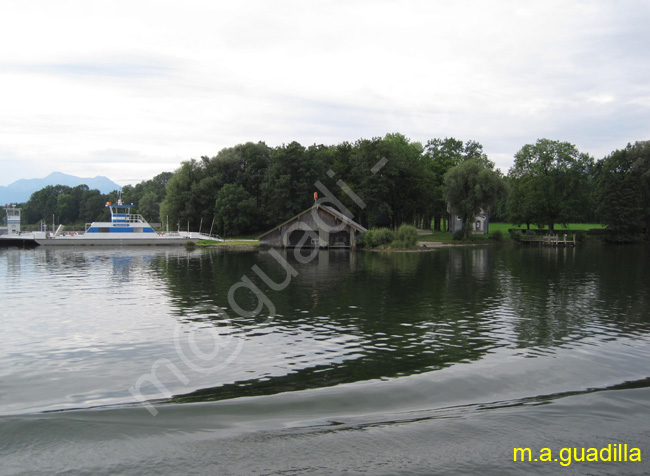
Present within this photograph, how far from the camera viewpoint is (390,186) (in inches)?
2859

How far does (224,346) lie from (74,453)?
21.9ft

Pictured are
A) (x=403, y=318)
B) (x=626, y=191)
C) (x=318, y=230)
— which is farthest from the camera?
(x=626, y=191)

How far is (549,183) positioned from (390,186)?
2843 centimetres

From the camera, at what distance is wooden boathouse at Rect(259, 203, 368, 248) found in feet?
201

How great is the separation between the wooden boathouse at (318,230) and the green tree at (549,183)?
3572 cm

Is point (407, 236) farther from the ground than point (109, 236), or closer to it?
farther from the ground

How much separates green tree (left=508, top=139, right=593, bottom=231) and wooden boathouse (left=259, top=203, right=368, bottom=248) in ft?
117

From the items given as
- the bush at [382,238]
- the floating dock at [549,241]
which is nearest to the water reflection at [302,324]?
the bush at [382,238]

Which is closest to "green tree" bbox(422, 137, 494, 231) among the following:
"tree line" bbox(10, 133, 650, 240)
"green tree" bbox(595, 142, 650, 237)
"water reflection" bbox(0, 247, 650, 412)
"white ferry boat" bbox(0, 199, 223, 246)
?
"tree line" bbox(10, 133, 650, 240)

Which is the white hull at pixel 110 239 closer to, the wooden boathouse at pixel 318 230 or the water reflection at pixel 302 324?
the wooden boathouse at pixel 318 230

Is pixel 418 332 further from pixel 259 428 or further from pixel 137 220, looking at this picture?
pixel 137 220

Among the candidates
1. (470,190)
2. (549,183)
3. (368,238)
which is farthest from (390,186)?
(549,183)

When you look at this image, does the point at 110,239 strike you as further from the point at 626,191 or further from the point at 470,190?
the point at 626,191

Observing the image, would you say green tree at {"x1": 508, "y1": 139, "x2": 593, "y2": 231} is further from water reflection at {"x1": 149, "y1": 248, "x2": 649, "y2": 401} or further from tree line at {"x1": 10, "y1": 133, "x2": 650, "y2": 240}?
water reflection at {"x1": 149, "y1": 248, "x2": 649, "y2": 401}
